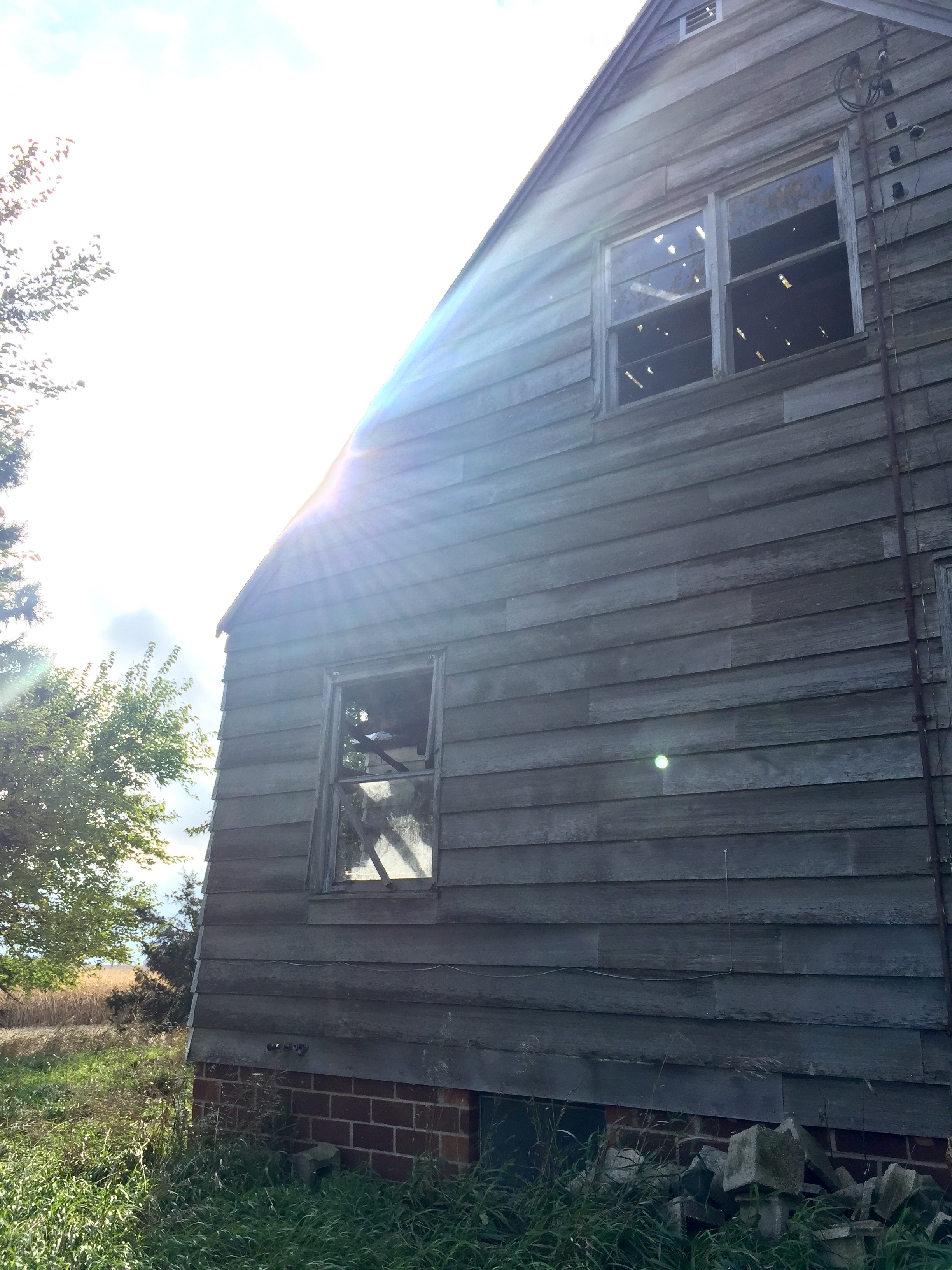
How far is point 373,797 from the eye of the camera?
23.2 ft

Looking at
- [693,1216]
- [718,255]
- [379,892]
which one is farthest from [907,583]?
[379,892]

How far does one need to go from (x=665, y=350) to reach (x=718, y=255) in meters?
0.69

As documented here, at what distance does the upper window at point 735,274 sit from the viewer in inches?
239

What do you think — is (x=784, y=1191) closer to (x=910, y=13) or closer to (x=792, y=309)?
(x=792, y=309)

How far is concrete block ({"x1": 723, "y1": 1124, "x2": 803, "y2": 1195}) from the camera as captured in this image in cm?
398

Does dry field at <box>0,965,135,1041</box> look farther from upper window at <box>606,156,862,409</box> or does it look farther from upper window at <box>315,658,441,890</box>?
upper window at <box>606,156,862,409</box>

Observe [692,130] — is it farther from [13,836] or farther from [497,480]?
[13,836]

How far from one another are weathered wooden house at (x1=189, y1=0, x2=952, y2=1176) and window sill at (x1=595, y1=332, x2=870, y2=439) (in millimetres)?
27

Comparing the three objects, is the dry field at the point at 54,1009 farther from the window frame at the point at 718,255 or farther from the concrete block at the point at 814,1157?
the concrete block at the point at 814,1157

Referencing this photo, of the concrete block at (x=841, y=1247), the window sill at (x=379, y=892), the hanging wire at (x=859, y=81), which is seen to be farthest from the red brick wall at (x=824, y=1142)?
the hanging wire at (x=859, y=81)

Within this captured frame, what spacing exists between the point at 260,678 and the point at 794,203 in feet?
17.1

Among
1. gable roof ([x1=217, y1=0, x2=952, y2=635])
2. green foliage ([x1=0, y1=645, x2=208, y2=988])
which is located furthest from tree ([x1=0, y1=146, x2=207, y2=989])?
gable roof ([x1=217, y1=0, x2=952, y2=635])

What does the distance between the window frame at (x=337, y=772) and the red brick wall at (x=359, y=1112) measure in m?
1.21

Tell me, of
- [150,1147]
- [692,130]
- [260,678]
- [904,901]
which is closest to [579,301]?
[692,130]
